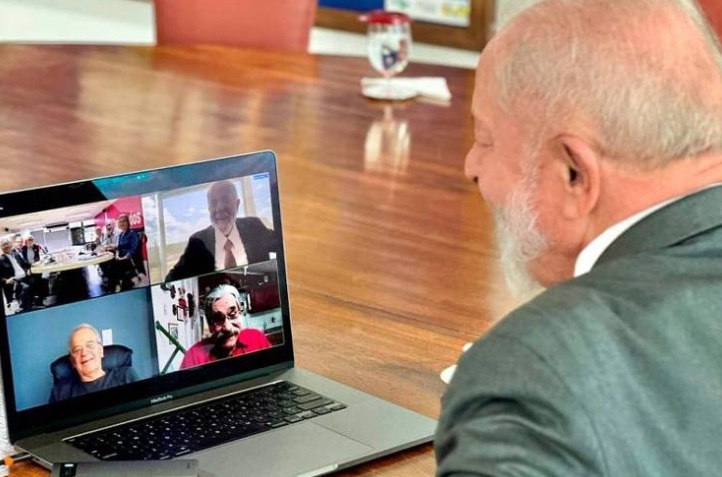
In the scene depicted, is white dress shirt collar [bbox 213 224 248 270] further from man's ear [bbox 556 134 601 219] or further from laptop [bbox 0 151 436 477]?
man's ear [bbox 556 134 601 219]

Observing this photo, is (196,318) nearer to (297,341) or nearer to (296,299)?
(297,341)

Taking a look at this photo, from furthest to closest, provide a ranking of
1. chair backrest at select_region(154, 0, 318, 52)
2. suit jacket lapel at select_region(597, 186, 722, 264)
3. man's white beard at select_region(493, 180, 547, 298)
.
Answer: chair backrest at select_region(154, 0, 318, 52)
man's white beard at select_region(493, 180, 547, 298)
suit jacket lapel at select_region(597, 186, 722, 264)

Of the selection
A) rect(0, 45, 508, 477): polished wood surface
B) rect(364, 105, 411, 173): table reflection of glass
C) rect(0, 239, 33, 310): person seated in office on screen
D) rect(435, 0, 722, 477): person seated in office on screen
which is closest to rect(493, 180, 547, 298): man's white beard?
rect(435, 0, 722, 477): person seated in office on screen

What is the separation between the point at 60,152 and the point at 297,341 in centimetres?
97

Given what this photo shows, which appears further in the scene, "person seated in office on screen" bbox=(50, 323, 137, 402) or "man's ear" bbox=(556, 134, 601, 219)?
"person seated in office on screen" bbox=(50, 323, 137, 402)

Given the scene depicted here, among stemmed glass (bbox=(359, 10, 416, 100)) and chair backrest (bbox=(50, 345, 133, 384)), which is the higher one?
stemmed glass (bbox=(359, 10, 416, 100))

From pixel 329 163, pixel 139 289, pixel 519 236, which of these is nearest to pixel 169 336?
pixel 139 289

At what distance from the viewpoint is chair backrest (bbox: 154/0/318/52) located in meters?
3.44

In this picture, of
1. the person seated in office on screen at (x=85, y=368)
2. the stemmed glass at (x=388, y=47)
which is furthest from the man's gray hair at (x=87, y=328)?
the stemmed glass at (x=388, y=47)

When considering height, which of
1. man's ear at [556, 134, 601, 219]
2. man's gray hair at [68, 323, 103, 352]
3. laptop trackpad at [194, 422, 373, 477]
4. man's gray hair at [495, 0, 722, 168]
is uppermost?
man's gray hair at [495, 0, 722, 168]

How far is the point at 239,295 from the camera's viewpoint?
155cm

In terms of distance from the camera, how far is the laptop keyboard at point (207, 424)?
1.39 metres

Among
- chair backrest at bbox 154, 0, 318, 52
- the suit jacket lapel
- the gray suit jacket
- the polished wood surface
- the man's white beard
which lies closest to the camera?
the gray suit jacket

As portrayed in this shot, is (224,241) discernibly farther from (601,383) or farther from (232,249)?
(601,383)
